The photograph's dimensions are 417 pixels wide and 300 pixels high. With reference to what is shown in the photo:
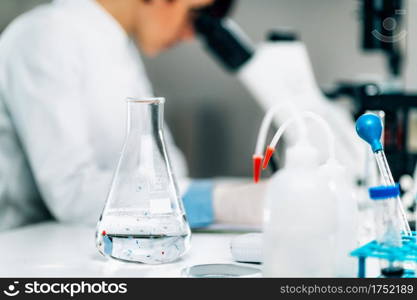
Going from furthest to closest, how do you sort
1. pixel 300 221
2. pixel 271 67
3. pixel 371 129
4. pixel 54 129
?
pixel 271 67 → pixel 54 129 → pixel 371 129 → pixel 300 221

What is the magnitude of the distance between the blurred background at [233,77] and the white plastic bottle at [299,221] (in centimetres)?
155

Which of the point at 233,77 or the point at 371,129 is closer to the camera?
the point at 371,129

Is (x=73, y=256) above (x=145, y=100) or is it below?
below

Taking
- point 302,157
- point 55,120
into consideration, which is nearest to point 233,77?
point 55,120

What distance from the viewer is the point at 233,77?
227 cm

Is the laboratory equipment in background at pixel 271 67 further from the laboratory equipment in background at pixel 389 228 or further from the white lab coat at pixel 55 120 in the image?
the laboratory equipment in background at pixel 389 228

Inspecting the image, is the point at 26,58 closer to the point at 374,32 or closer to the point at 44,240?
the point at 44,240

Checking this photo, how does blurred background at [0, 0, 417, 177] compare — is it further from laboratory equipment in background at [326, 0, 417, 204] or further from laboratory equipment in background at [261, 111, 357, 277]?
laboratory equipment in background at [261, 111, 357, 277]

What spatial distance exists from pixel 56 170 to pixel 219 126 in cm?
104

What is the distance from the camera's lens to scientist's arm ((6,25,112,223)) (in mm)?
1363

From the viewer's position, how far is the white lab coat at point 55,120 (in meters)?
1.37

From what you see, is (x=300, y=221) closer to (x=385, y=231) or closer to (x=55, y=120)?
(x=385, y=231)

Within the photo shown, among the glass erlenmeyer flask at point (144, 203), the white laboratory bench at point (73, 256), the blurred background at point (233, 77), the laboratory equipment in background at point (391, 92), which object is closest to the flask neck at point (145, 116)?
the glass erlenmeyer flask at point (144, 203)

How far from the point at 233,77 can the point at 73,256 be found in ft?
4.44
